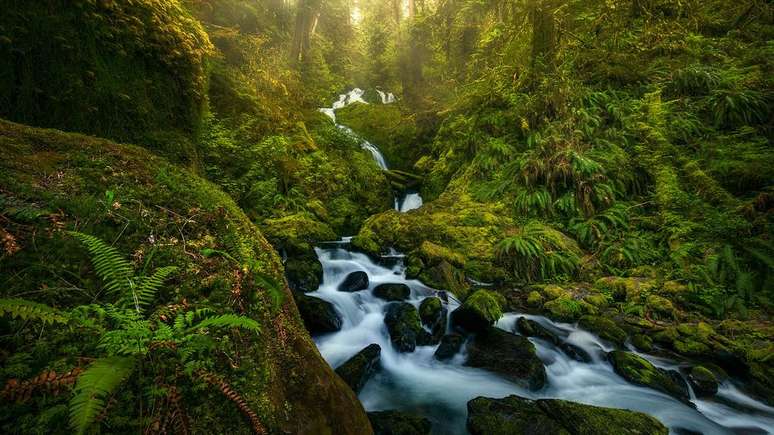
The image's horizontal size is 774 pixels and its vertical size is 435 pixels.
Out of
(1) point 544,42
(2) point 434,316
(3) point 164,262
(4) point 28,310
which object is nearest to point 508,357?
(2) point 434,316

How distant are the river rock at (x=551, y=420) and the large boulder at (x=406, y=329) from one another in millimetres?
1805

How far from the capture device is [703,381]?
4812 mm

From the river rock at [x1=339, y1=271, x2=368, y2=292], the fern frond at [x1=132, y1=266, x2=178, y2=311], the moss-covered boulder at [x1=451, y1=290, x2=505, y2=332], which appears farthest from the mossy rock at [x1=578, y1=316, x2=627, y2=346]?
the fern frond at [x1=132, y1=266, x2=178, y2=311]

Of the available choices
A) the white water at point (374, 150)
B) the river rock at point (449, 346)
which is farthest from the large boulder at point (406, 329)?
the white water at point (374, 150)

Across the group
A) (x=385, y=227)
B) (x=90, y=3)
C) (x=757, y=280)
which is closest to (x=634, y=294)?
(x=757, y=280)

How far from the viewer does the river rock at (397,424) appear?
138 inches

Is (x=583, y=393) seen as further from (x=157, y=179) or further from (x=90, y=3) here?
(x=90, y=3)

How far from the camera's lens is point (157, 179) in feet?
8.63

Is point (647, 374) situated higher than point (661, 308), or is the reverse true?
point (661, 308)

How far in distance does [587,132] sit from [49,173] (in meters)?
11.0

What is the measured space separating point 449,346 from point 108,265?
15.6 feet

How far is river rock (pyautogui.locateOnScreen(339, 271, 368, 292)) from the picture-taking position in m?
7.11

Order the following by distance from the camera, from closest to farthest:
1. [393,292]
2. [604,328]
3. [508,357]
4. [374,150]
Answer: [508,357] → [604,328] → [393,292] → [374,150]

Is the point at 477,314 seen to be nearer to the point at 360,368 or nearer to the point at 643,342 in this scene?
the point at 360,368
